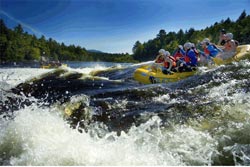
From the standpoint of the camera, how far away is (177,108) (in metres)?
7.42

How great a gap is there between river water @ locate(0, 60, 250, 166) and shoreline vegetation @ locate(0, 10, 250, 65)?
176ft

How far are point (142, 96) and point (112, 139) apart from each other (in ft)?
12.6

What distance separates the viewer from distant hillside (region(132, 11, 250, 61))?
206 ft

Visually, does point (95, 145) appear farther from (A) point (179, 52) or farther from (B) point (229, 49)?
(A) point (179, 52)

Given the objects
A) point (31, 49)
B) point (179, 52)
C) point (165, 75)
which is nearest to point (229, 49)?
point (179, 52)

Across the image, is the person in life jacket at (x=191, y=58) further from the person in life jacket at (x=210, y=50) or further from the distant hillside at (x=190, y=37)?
the distant hillside at (x=190, y=37)

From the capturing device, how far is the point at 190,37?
87125mm

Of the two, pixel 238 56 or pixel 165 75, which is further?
pixel 238 56

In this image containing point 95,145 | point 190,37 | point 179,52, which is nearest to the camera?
point 95,145

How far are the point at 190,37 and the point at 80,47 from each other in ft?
205

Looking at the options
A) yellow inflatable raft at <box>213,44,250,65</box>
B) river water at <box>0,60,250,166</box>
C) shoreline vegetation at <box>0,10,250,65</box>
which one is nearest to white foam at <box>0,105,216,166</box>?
river water at <box>0,60,250,166</box>

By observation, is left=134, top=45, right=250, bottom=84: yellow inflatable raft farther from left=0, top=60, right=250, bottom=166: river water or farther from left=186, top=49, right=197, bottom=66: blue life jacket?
left=0, top=60, right=250, bottom=166: river water

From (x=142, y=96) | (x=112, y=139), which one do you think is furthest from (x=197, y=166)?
(x=142, y=96)

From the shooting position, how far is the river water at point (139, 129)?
482 centimetres
